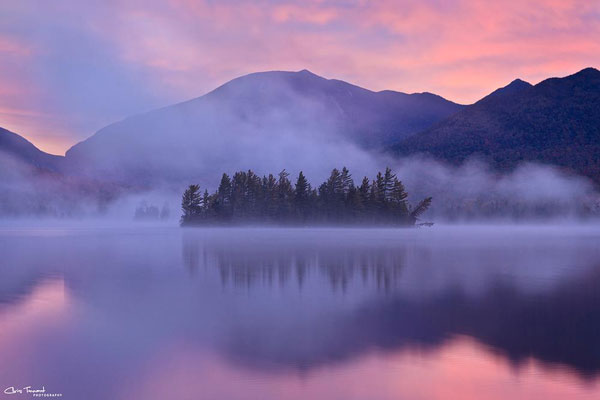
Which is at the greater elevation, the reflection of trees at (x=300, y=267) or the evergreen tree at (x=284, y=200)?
the evergreen tree at (x=284, y=200)

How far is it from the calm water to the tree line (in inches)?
3828

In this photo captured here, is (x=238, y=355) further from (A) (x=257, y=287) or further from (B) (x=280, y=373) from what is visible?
(A) (x=257, y=287)

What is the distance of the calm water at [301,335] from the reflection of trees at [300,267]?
446mm

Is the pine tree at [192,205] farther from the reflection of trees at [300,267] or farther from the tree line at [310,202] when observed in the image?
the reflection of trees at [300,267]

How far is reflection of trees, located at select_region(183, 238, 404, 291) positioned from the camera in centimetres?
3159

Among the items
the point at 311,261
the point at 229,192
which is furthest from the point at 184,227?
the point at 311,261

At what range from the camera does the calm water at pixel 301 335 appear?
43.0 feet

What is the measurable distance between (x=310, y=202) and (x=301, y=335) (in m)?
118

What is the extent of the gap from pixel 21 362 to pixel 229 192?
121754mm

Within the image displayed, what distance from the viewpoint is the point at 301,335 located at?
1778cm

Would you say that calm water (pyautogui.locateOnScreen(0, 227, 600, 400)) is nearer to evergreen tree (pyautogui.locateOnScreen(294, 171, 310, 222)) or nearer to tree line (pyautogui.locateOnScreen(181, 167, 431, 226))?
tree line (pyautogui.locateOnScreen(181, 167, 431, 226))

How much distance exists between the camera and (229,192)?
136m
